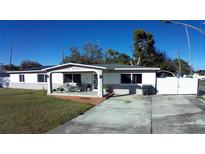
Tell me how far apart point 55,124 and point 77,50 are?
40.4 metres

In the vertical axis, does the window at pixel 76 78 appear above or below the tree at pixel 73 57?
below

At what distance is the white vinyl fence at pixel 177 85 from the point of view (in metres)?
17.1

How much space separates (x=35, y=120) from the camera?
26.0 feet

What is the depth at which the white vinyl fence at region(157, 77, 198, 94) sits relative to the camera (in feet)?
56.1

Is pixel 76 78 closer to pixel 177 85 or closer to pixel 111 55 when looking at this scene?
pixel 177 85

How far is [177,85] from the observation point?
17.3m

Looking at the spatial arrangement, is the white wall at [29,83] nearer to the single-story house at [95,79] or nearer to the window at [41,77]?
the window at [41,77]

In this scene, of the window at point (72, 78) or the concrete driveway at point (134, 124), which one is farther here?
the window at point (72, 78)

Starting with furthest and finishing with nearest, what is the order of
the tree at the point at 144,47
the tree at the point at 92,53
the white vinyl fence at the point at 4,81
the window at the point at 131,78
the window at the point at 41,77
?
1. the tree at the point at 92,53
2. the tree at the point at 144,47
3. the white vinyl fence at the point at 4,81
4. the window at the point at 41,77
5. the window at the point at 131,78

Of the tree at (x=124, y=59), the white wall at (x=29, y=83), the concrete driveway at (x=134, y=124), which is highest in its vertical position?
the tree at (x=124, y=59)

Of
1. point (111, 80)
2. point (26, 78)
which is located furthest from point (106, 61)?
point (111, 80)

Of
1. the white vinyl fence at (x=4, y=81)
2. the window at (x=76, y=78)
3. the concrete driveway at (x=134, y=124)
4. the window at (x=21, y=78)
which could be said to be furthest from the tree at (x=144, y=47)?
the concrete driveway at (x=134, y=124)
